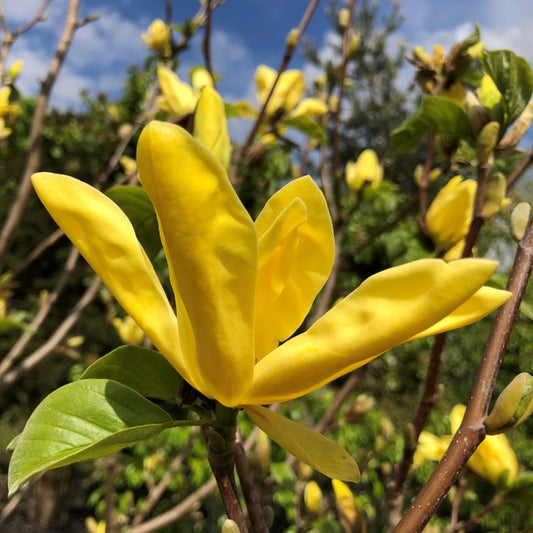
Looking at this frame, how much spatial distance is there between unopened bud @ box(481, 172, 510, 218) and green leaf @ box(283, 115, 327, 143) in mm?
724

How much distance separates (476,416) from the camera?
0.38 metres

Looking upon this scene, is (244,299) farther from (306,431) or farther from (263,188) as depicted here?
(263,188)

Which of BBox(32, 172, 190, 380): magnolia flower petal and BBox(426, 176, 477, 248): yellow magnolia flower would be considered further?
BBox(426, 176, 477, 248): yellow magnolia flower

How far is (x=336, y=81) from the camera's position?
5.30 ft

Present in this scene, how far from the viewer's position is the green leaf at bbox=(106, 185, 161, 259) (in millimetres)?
521

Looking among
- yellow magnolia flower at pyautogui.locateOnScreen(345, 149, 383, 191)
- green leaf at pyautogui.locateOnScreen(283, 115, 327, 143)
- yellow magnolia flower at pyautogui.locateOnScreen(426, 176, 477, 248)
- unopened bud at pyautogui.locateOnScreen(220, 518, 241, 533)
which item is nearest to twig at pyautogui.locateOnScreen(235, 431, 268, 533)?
unopened bud at pyautogui.locateOnScreen(220, 518, 241, 533)

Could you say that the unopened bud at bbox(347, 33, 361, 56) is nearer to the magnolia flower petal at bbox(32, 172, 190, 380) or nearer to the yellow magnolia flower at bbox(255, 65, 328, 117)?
the yellow magnolia flower at bbox(255, 65, 328, 117)

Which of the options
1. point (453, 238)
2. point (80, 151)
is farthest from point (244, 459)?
point (80, 151)

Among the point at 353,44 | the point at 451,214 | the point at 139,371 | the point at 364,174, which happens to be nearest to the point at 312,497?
the point at 451,214

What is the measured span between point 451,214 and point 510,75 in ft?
1.05

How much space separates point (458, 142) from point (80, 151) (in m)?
5.75

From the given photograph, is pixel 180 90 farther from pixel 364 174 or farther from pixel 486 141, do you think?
pixel 486 141

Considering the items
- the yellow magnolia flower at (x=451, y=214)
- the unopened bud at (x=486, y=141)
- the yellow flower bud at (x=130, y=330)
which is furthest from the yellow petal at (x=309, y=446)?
the yellow flower bud at (x=130, y=330)

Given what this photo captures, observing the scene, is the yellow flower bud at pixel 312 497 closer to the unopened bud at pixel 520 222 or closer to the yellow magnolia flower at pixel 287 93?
the unopened bud at pixel 520 222
